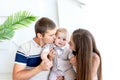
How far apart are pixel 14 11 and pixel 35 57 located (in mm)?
641

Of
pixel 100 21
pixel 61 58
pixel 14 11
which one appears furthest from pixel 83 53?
pixel 14 11

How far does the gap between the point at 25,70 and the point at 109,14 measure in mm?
925

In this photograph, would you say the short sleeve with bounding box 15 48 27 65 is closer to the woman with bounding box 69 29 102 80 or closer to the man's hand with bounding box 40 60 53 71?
the man's hand with bounding box 40 60 53 71

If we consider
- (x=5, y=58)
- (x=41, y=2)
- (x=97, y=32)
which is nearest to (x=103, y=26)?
(x=97, y=32)

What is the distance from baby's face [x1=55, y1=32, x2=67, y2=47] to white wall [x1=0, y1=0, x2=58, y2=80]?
47 cm

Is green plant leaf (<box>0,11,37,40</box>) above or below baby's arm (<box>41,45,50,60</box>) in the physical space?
above

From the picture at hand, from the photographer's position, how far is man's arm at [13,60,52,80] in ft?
6.07

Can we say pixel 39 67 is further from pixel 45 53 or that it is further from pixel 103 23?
pixel 103 23

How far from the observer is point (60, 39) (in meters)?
1.95

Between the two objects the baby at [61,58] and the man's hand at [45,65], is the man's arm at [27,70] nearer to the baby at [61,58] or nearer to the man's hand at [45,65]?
the man's hand at [45,65]

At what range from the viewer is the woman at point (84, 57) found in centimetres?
180

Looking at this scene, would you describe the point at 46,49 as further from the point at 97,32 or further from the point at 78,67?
the point at 97,32

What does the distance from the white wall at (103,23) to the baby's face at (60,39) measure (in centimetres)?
42

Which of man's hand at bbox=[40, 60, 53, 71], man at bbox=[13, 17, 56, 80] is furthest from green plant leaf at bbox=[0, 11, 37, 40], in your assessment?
man's hand at bbox=[40, 60, 53, 71]
